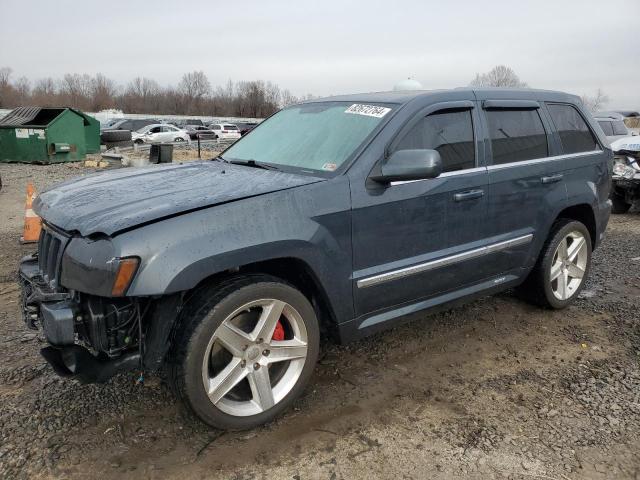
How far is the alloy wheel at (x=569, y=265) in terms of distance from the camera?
14.4 feet

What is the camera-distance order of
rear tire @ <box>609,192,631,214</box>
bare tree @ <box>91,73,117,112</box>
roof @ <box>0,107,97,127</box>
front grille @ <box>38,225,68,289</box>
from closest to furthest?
1. front grille @ <box>38,225,68,289</box>
2. rear tire @ <box>609,192,631,214</box>
3. roof @ <box>0,107,97,127</box>
4. bare tree @ <box>91,73,117,112</box>

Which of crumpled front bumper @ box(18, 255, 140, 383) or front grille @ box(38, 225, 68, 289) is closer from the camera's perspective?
crumpled front bumper @ box(18, 255, 140, 383)

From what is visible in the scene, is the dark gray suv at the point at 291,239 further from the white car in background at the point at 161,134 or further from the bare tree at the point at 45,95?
the bare tree at the point at 45,95

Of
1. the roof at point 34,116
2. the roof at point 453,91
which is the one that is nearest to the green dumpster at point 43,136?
the roof at point 34,116

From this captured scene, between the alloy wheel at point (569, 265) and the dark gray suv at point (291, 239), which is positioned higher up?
the dark gray suv at point (291, 239)

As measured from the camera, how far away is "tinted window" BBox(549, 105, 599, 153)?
13.9 ft

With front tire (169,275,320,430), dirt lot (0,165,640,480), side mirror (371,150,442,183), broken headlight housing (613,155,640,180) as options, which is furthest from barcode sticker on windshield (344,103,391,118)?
broken headlight housing (613,155,640,180)

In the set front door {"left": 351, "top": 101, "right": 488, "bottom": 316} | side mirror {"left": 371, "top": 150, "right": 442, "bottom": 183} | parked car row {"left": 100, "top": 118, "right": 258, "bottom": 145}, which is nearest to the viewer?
side mirror {"left": 371, "top": 150, "right": 442, "bottom": 183}

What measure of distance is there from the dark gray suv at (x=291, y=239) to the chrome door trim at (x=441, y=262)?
1 cm

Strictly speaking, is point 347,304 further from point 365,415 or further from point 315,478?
point 315,478

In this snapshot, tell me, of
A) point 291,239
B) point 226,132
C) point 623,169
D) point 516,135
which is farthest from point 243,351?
point 226,132

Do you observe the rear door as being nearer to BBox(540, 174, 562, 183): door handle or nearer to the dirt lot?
BBox(540, 174, 562, 183): door handle

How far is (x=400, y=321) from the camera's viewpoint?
3.28 metres

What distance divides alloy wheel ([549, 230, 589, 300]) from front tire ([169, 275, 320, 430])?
8.32 ft
